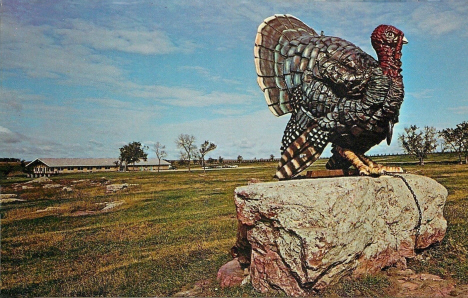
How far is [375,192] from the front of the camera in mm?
5508

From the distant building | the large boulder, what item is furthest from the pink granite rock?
the distant building

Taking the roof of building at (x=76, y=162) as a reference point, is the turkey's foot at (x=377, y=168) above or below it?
below

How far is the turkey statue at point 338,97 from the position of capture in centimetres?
571

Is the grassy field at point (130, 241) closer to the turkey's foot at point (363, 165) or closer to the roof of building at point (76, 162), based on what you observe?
the turkey's foot at point (363, 165)

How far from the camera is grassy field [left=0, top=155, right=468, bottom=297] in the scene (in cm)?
606

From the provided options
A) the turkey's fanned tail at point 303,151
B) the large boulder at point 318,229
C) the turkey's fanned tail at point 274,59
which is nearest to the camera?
the large boulder at point 318,229

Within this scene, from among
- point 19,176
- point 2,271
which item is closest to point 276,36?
point 2,271

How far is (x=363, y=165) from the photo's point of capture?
589cm

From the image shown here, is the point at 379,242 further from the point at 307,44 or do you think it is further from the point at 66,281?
the point at 66,281

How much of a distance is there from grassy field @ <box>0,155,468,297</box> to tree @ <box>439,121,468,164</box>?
0.80 metres

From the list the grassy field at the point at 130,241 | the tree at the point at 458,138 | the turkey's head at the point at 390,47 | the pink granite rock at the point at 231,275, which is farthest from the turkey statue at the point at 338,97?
the tree at the point at 458,138

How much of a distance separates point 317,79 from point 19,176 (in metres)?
13.0

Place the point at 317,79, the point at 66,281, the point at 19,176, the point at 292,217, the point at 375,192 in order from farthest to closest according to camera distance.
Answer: the point at 19,176
the point at 66,281
the point at 317,79
the point at 375,192
the point at 292,217

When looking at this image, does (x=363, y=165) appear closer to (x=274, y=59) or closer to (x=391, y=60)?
(x=391, y=60)
